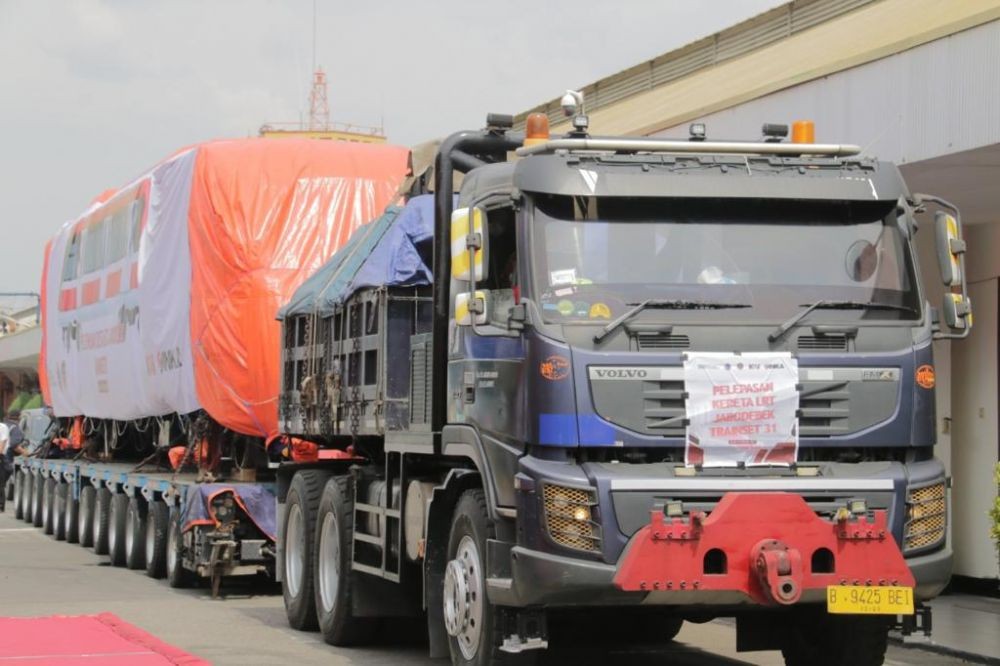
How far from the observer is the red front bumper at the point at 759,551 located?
8.64m

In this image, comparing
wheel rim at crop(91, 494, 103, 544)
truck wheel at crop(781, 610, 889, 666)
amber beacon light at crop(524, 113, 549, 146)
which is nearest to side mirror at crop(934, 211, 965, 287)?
truck wheel at crop(781, 610, 889, 666)

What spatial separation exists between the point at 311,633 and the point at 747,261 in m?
6.11

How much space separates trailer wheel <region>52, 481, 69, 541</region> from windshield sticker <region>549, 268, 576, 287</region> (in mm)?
17742

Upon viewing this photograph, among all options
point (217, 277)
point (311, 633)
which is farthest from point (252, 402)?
point (311, 633)

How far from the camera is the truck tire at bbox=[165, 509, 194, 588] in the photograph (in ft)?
57.4

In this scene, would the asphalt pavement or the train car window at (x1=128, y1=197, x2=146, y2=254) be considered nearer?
the asphalt pavement

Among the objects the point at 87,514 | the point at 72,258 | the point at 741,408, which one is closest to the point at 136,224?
the point at 72,258

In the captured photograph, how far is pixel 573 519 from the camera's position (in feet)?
28.7

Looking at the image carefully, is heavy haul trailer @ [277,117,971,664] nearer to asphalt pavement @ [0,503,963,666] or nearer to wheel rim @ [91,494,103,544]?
asphalt pavement @ [0,503,963,666]

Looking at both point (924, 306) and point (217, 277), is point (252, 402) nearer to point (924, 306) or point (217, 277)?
point (217, 277)

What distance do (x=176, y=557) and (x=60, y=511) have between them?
347 inches

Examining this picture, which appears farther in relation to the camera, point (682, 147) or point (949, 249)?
point (682, 147)

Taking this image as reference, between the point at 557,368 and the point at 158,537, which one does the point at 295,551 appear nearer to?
the point at 158,537

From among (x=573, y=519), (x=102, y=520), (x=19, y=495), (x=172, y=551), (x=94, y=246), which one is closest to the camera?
(x=573, y=519)
